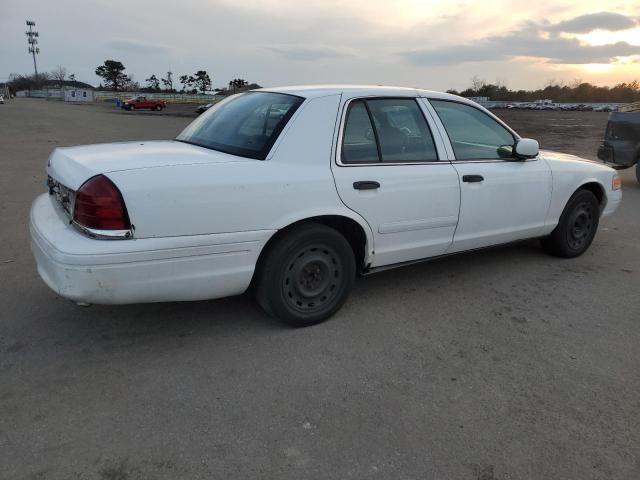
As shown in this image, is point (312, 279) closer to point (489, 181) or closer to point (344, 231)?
point (344, 231)

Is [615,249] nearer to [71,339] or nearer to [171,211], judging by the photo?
[171,211]

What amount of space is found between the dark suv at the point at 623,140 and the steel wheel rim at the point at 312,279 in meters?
8.57

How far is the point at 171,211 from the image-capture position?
281 cm

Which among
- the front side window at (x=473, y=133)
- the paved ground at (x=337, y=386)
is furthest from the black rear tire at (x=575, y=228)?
the front side window at (x=473, y=133)

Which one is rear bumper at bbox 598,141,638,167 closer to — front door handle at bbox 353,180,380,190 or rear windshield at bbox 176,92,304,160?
front door handle at bbox 353,180,380,190

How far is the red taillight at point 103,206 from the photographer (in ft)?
8.93

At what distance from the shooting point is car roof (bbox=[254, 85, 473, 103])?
358cm

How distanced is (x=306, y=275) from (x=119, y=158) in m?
1.40

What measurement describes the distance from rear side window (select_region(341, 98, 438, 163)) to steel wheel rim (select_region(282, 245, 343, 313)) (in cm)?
67

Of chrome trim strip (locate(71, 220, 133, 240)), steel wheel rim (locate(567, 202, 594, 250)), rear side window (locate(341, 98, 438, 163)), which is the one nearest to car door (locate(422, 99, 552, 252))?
rear side window (locate(341, 98, 438, 163))

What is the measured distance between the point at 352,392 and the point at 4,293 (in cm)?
292

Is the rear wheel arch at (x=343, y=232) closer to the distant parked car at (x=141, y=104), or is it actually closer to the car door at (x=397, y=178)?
the car door at (x=397, y=178)

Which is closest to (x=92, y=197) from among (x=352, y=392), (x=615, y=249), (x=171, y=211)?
(x=171, y=211)

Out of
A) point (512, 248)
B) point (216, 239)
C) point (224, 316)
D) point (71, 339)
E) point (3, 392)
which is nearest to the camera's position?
point (3, 392)
